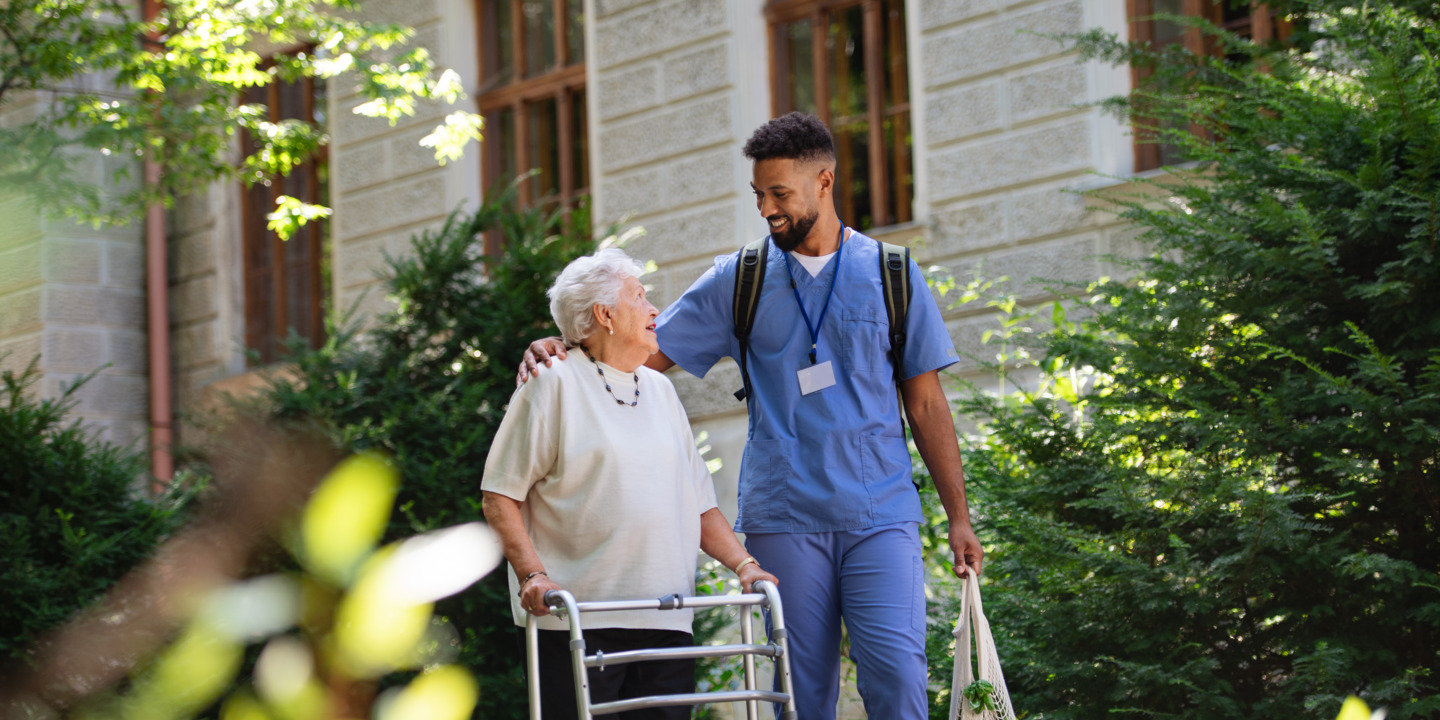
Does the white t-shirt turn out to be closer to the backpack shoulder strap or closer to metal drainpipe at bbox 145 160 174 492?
the backpack shoulder strap

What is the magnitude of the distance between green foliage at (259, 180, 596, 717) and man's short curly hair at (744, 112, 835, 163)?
125 inches

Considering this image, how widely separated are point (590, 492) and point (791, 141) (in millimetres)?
1054

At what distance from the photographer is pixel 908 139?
9.30m

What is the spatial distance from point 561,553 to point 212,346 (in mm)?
10634

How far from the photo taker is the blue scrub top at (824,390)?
11.8 feet

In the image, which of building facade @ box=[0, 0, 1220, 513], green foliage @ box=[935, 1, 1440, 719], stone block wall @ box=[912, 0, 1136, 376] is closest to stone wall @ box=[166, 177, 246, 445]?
building facade @ box=[0, 0, 1220, 513]

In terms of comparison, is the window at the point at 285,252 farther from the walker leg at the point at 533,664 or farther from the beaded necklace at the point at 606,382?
the walker leg at the point at 533,664

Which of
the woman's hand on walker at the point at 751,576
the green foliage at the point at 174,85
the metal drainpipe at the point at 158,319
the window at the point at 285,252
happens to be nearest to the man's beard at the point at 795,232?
the woman's hand on walker at the point at 751,576

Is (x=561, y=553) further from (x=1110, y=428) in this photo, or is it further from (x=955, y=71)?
(x=955, y=71)

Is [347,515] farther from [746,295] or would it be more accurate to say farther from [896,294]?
[896,294]

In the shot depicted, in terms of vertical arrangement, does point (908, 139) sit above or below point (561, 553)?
above

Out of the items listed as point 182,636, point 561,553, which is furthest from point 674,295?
point 561,553

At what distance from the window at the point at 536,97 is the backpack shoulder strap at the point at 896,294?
24.3ft

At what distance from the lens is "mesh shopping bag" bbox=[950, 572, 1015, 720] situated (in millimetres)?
3504
